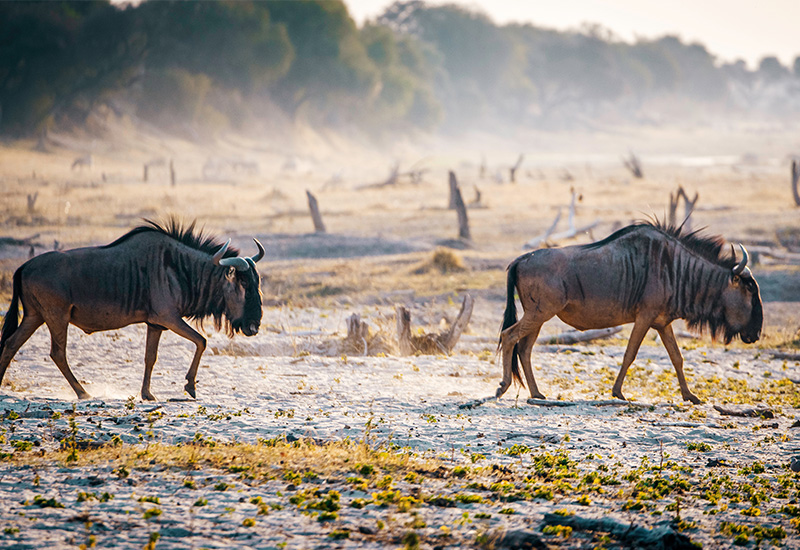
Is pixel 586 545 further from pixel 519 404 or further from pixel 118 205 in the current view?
pixel 118 205

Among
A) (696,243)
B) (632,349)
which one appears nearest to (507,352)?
(632,349)

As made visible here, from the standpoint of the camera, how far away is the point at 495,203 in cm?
2962

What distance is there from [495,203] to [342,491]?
24967 millimetres

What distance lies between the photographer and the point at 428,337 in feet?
34.0

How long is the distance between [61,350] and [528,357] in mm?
4010

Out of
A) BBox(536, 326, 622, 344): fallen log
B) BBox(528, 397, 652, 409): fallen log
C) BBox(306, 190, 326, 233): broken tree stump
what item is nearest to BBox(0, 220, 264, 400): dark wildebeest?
BBox(528, 397, 652, 409): fallen log

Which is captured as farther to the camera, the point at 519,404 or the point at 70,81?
the point at 70,81

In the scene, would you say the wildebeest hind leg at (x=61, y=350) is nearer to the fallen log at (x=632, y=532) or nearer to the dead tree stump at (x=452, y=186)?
the fallen log at (x=632, y=532)

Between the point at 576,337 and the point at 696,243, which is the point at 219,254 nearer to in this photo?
the point at 696,243

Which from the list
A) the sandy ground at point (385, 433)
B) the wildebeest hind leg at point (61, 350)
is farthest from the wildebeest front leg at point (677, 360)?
the wildebeest hind leg at point (61, 350)

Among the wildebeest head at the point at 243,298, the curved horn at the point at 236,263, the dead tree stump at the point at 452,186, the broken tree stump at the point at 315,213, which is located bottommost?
the wildebeest head at the point at 243,298

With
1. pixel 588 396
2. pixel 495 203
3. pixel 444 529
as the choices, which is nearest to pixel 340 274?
pixel 588 396

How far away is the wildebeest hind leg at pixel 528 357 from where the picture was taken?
7812 millimetres

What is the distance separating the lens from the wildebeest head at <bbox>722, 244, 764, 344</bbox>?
322 inches
